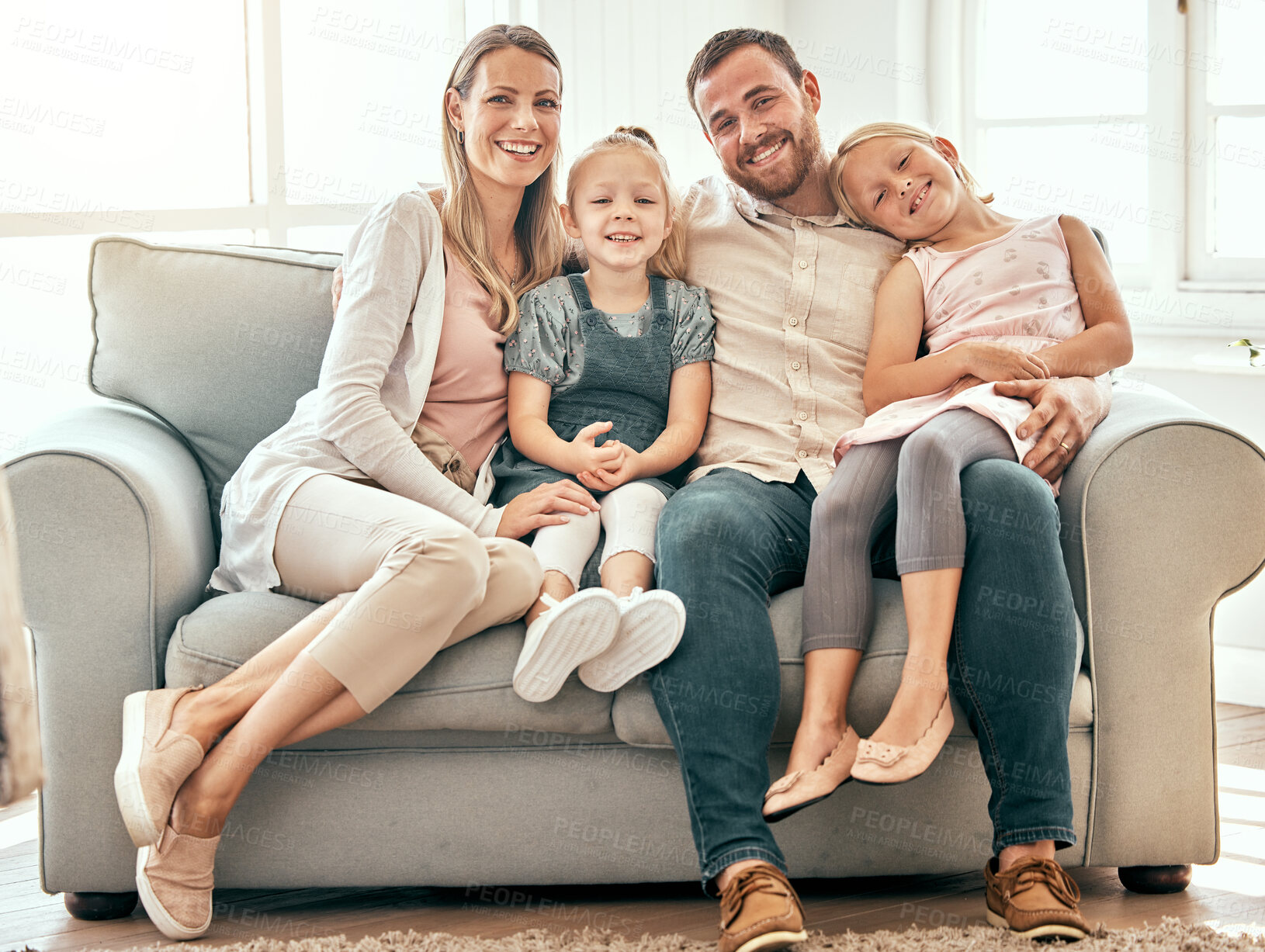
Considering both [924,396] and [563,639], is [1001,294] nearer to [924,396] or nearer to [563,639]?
[924,396]

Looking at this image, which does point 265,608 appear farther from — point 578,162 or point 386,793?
point 578,162

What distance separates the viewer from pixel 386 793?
140cm

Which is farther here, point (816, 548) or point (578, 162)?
point (578, 162)

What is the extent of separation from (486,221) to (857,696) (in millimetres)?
933

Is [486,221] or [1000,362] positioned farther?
[486,221]

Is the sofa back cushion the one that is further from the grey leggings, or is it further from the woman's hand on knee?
the grey leggings

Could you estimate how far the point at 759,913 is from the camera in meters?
1.17

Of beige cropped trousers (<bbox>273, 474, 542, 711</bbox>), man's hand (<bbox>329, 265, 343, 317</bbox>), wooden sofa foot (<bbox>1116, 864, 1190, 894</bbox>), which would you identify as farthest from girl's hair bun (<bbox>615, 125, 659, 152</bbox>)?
wooden sofa foot (<bbox>1116, 864, 1190, 894</bbox>)

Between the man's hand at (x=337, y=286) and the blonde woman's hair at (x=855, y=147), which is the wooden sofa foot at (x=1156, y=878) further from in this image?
the man's hand at (x=337, y=286)

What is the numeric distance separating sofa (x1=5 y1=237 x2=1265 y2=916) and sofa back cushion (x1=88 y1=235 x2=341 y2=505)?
291 millimetres

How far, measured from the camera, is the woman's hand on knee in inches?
61.0

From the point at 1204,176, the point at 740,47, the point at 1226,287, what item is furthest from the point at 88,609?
the point at 1204,176

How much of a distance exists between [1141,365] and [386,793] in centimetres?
197

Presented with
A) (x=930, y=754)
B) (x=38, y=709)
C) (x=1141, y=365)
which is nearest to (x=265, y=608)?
(x=38, y=709)
